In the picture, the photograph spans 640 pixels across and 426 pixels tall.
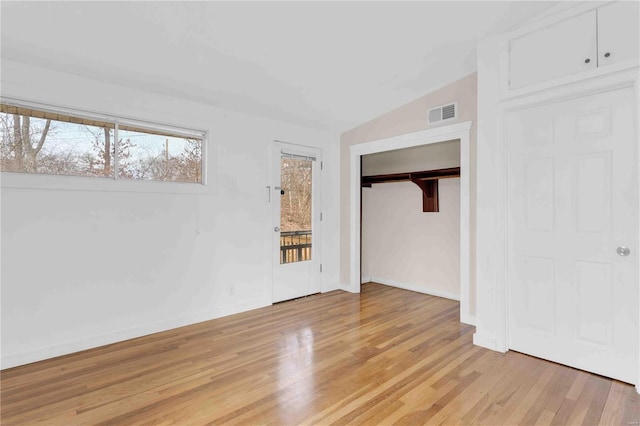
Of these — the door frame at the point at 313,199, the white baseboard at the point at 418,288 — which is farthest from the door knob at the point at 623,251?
the door frame at the point at 313,199

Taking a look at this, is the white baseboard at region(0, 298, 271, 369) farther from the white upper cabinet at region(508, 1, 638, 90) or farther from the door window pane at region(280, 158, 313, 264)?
the white upper cabinet at region(508, 1, 638, 90)

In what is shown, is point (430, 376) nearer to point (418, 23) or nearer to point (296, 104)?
point (418, 23)

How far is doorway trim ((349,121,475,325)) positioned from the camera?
11.8 ft

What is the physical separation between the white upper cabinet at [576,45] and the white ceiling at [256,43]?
22 centimetres

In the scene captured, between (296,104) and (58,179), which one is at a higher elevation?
(296,104)

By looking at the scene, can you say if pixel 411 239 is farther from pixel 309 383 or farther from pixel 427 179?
pixel 309 383

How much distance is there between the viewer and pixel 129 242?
3215 millimetres

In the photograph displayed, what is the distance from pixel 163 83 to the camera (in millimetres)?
3215

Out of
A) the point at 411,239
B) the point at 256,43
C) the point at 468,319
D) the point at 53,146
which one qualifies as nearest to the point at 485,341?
the point at 468,319

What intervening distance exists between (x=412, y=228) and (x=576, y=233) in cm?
243

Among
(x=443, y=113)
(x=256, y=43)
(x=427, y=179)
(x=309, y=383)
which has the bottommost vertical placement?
(x=309, y=383)

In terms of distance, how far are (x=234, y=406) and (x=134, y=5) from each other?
105 inches

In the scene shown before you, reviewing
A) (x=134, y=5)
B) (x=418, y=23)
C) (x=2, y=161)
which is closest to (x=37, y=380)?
(x=2, y=161)

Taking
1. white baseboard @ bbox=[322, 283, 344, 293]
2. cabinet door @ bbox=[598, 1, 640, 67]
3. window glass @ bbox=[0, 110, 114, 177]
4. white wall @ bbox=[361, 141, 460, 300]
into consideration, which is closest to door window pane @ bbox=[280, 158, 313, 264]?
white baseboard @ bbox=[322, 283, 344, 293]
